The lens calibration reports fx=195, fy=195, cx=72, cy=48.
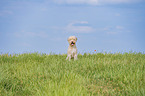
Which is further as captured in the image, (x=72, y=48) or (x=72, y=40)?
(x=72, y=48)

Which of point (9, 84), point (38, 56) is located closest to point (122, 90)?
point (9, 84)

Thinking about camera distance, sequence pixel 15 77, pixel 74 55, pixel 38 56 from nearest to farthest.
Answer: pixel 15 77 < pixel 74 55 < pixel 38 56

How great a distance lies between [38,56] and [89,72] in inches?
174

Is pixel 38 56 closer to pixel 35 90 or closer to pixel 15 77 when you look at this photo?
pixel 15 77

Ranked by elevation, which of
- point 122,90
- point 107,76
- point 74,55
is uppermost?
point 74,55

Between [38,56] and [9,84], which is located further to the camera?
[38,56]

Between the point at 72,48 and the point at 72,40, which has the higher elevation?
the point at 72,40

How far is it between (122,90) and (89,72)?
159 cm

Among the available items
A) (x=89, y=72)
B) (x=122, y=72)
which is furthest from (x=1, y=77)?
(x=122, y=72)

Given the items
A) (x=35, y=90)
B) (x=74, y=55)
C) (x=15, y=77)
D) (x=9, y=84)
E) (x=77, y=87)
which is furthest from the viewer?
(x=74, y=55)

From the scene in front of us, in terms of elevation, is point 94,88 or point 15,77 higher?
point 15,77

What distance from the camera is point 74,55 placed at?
9016mm

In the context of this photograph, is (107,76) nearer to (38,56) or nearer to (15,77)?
(15,77)

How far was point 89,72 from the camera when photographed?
6344 mm
